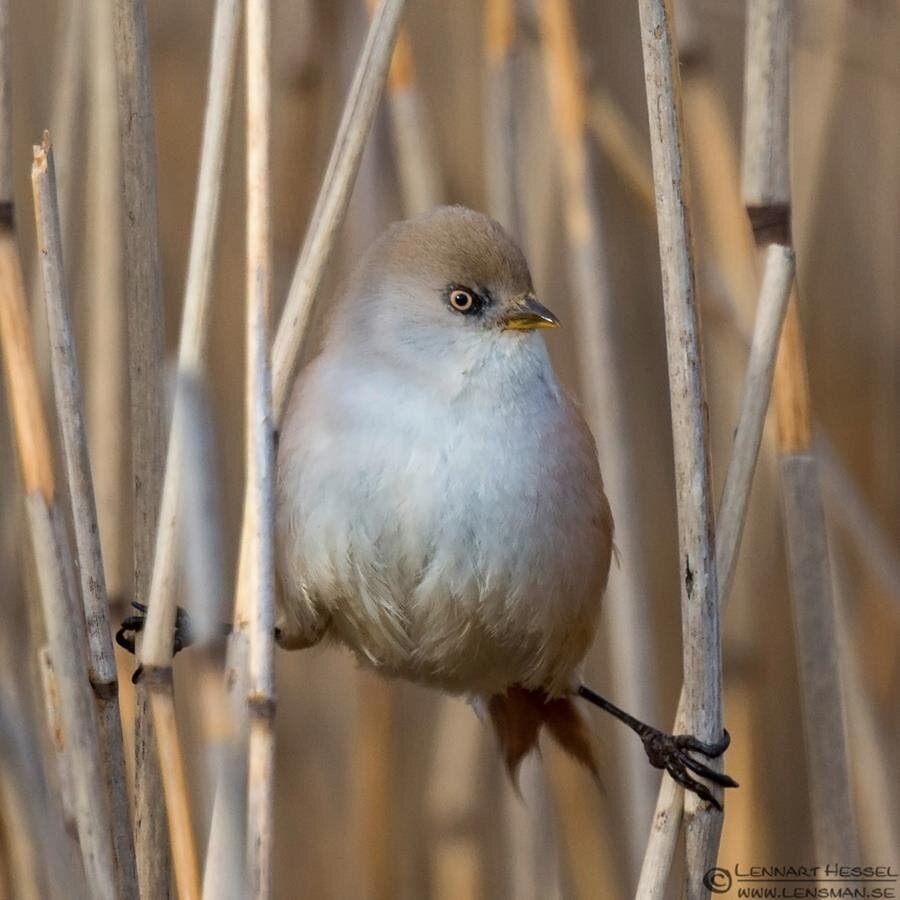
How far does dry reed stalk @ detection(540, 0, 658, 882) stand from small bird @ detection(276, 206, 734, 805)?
0.52 ft

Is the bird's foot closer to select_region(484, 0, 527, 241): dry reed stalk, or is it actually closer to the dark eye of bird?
the dark eye of bird

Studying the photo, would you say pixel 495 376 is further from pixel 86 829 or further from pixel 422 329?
pixel 86 829

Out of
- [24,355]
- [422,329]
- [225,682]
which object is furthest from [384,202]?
[225,682]

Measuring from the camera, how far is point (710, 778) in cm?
140

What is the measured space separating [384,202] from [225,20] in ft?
2.76

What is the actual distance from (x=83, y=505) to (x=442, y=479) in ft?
1.34

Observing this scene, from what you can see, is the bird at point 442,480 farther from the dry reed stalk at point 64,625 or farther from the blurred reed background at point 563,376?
the dry reed stalk at point 64,625

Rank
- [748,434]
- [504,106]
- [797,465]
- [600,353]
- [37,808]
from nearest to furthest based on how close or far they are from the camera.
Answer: [37,808], [748,434], [797,465], [600,353], [504,106]

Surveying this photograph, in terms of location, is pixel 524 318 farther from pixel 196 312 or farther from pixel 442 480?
pixel 196 312

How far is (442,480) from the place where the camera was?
5.07 feet

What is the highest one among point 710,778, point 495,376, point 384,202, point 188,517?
point 384,202

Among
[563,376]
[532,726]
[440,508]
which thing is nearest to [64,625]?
[440,508]

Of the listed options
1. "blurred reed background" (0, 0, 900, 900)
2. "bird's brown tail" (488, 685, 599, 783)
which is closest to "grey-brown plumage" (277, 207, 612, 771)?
"blurred reed background" (0, 0, 900, 900)

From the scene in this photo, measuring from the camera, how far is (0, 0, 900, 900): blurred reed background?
5.24ft
